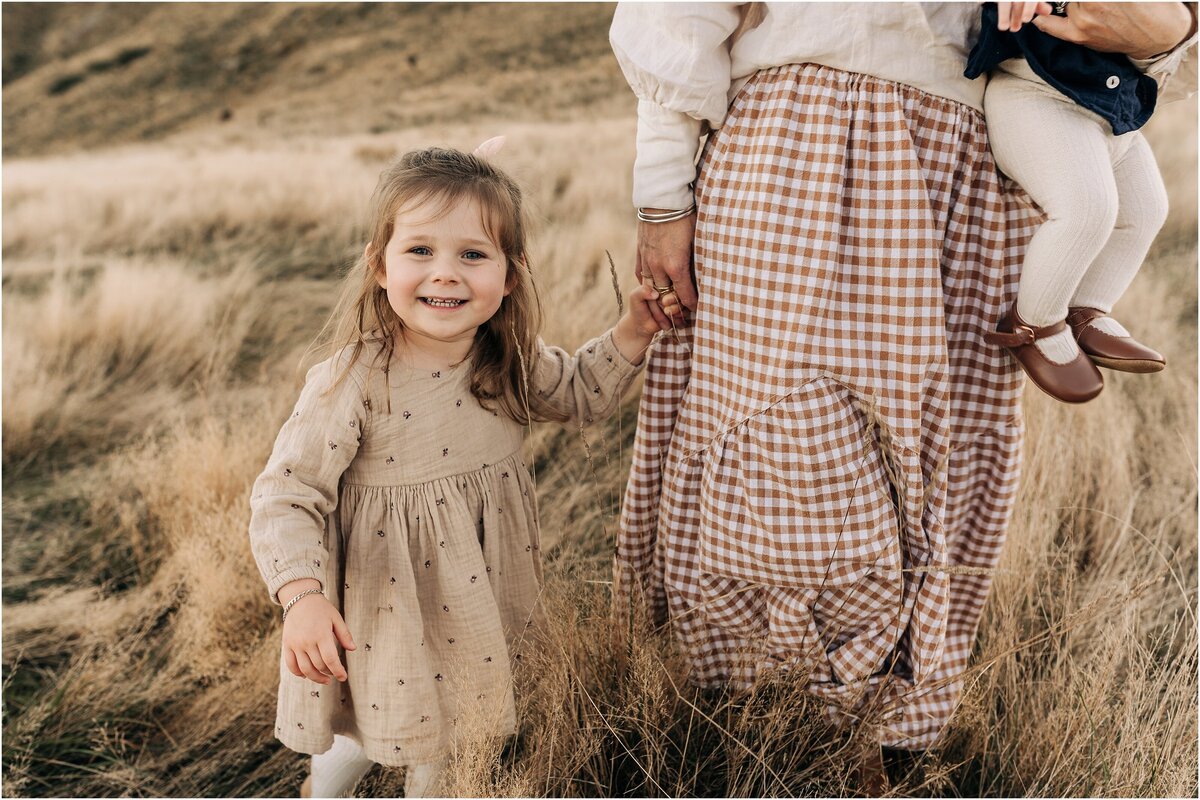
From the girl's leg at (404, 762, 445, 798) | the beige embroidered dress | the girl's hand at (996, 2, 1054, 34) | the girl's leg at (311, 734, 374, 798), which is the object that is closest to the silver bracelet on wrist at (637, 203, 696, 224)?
the beige embroidered dress

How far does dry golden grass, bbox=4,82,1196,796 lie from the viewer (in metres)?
1.95

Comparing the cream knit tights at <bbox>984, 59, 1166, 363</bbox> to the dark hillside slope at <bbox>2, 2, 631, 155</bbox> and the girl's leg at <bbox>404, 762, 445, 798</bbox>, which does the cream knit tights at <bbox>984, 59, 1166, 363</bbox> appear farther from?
the dark hillside slope at <bbox>2, 2, 631, 155</bbox>

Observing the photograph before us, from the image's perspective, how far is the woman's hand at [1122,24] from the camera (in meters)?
1.44

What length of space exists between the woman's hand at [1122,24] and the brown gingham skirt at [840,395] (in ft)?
0.70

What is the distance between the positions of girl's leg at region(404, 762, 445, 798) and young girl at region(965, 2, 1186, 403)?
1519mm

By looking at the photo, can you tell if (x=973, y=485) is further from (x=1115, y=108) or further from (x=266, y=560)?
(x=266, y=560)

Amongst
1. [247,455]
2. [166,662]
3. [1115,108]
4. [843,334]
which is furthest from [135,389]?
[1115,108]

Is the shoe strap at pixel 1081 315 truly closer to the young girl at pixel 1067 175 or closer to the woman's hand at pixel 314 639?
the young girl at pixel 1067 175

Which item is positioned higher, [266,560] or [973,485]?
[266,560]

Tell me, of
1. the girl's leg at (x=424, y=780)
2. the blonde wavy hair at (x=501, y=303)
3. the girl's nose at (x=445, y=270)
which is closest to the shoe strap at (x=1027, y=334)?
the blonde wavy hair at (x=501, y=303)

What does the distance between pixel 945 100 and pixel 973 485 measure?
2.80ft

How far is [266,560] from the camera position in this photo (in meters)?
1.63

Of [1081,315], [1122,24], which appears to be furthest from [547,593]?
[1122,24]

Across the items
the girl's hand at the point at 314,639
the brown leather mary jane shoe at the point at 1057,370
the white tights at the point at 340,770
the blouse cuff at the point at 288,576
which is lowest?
the white tights at the point at 340,770
